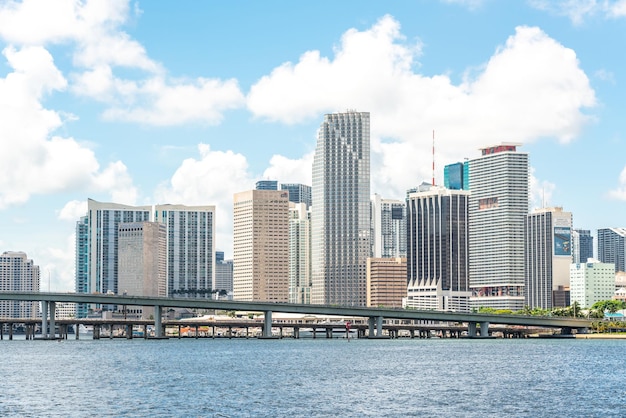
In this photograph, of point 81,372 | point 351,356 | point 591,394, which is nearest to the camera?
point 591,394

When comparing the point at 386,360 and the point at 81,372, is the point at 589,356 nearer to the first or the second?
the point at 386,360

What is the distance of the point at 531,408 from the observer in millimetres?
96688

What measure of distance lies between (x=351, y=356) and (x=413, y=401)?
3442 inches

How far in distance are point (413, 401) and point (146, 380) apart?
37941 mm

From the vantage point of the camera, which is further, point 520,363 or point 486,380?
point 520,363

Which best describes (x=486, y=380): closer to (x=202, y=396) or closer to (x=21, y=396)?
(x=202, y=396)

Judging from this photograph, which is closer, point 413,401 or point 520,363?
point 413,401

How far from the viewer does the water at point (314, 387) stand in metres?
94.8

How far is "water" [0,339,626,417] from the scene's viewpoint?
9481 cm

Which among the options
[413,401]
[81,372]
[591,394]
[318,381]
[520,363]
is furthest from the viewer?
[520,363]

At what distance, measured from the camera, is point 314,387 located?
11744 cm

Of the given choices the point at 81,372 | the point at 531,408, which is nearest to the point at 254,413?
the point at 531,408

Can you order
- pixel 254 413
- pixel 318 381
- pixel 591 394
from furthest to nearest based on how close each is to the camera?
pixel 318 381, pixel 591 394, pixel 254 413

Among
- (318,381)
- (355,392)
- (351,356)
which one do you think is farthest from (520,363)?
(355,392)
